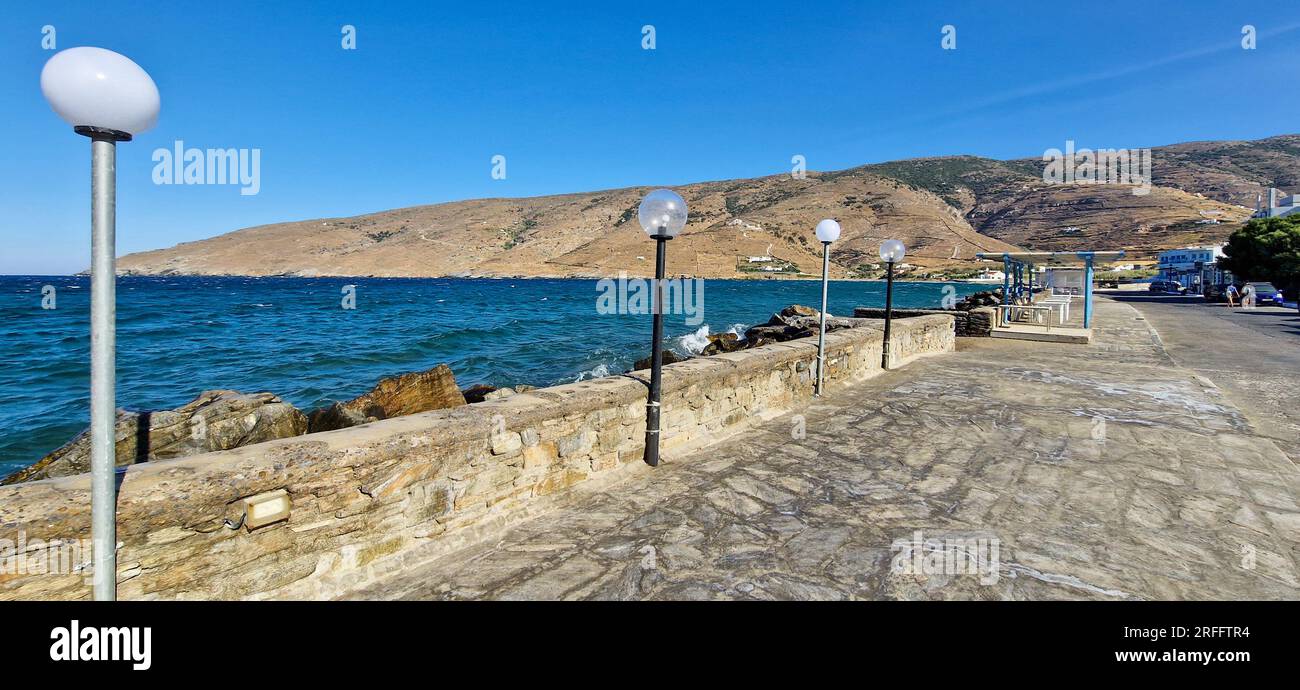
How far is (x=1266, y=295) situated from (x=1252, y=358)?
1177 inches

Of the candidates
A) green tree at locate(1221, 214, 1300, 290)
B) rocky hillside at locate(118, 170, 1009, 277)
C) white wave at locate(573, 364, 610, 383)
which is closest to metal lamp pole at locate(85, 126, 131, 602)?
white wave at locate(573, 364, 610, 383)

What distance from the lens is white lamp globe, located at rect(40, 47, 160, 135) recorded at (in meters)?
1.74

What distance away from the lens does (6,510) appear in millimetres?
1891

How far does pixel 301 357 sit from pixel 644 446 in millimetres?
15559

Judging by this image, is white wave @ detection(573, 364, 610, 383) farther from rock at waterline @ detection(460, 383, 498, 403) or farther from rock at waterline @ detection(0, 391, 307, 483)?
rock at waterline @ detection(0, 391, 307, 483)

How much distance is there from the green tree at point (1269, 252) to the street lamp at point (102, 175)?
41.2 m

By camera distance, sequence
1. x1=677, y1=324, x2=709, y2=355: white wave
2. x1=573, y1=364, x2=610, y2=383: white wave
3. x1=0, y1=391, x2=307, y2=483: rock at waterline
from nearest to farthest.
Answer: x1=0, y1=391, x2=307, y2=483: rock at waterline → x1=573, y1=364, x2=610, y2=383: white wave → x1=677, y1=324, x2=709, y2=355: white wave

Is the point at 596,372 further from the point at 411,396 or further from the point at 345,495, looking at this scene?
the point at 345,495

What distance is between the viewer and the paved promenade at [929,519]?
2732 millimetres

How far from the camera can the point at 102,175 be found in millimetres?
1862

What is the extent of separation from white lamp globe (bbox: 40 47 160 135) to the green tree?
41223 mm

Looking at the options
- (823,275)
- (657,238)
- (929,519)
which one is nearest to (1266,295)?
(823,275)
